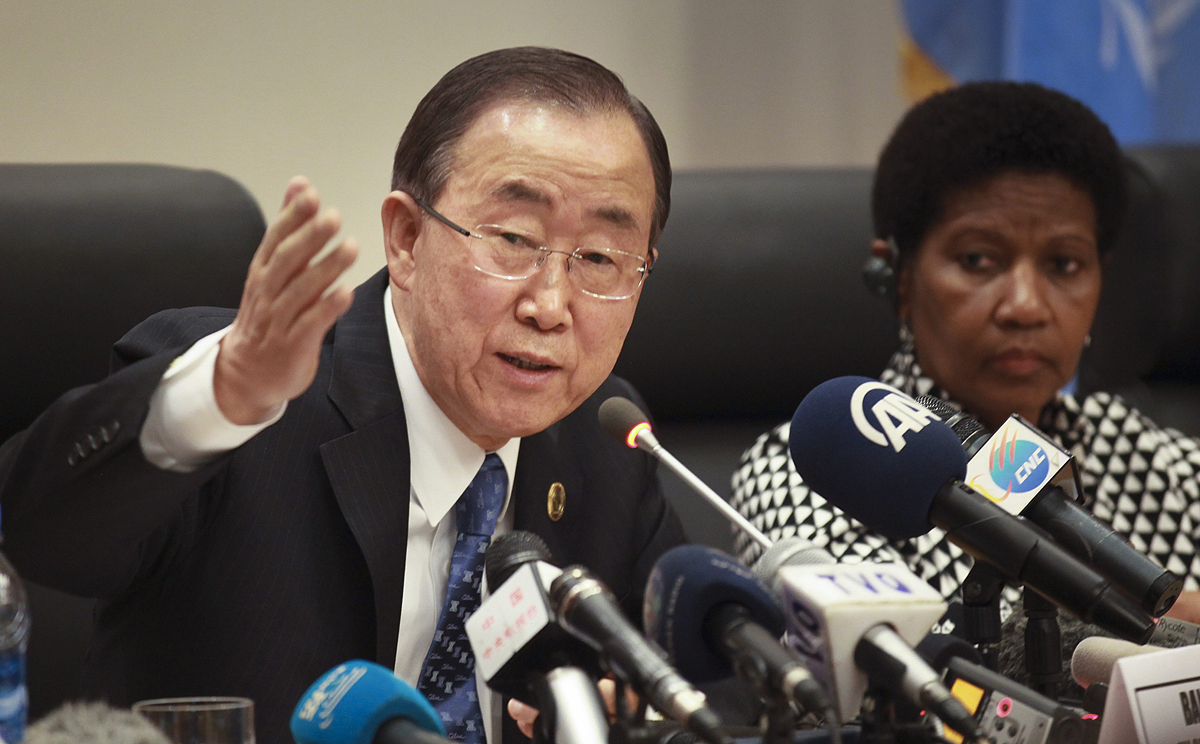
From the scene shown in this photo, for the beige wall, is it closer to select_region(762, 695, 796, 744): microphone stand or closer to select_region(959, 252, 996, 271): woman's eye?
select_region(959, 252, 996, 271): woman's eye

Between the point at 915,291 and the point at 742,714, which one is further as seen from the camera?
the point at 915,291

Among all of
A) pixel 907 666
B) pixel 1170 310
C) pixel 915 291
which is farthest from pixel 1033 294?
pixel 907 666

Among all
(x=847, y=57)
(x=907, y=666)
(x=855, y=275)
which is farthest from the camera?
(x=847, y=57)

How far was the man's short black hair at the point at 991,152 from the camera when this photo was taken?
80.4 inches

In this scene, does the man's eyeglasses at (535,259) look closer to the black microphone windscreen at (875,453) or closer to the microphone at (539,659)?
the black microphone windscreen at (875,453)

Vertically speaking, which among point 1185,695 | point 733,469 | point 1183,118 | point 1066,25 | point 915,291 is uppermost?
point 1066,25

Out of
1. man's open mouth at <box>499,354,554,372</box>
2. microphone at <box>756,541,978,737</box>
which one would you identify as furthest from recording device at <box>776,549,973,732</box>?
man's open mouth at <box>499,354,554,372</box>

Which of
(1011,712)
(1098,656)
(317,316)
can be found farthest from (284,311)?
(1098,656)

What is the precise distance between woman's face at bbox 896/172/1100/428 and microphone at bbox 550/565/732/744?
1.30 m

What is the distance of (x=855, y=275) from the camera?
2568 mm

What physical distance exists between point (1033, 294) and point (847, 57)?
4.86ft

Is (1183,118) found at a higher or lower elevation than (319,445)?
higher

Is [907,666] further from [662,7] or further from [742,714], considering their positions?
[662,7]

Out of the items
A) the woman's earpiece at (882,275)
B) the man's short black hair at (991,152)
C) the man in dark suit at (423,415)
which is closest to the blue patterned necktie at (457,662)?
the man in dark suit at (423,415)
